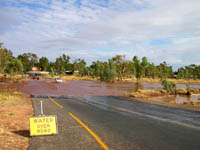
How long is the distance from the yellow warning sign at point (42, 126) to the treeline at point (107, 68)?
67.0m

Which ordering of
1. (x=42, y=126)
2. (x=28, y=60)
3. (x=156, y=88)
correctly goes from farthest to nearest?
(x=28, y=60) → (x=156, y=88) → (x=42, y=126)

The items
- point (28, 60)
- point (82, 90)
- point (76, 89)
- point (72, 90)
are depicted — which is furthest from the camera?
point (28, 60)

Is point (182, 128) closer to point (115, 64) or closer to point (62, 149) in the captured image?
point (62, 149)

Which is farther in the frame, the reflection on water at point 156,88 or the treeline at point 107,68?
the treeline at point 107,68

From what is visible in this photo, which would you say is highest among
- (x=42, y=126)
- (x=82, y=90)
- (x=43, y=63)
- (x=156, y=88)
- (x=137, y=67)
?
(x=43, y=63)

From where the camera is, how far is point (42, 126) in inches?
285

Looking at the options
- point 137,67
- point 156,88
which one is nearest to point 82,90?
point 156,88

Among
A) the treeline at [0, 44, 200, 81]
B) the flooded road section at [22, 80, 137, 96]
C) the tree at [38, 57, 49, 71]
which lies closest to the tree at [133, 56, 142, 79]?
the treeline at [0, 44, 200, 81]

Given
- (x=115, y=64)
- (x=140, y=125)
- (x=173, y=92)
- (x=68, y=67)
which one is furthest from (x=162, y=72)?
(x=140, y=125)

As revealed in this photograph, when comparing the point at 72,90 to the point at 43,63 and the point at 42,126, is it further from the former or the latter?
the point at 43,63

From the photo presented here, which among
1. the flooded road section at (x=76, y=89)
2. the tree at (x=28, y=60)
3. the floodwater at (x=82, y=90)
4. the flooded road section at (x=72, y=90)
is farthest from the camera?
the tree at (x=28, y=60)

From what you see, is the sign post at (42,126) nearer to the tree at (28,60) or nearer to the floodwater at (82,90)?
the floodwater at (82,90)

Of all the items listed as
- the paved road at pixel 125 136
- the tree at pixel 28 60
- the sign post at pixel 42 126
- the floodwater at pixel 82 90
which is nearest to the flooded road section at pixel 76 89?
the floodwater at pixel 82 90

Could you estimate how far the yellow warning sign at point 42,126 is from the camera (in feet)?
23.3
